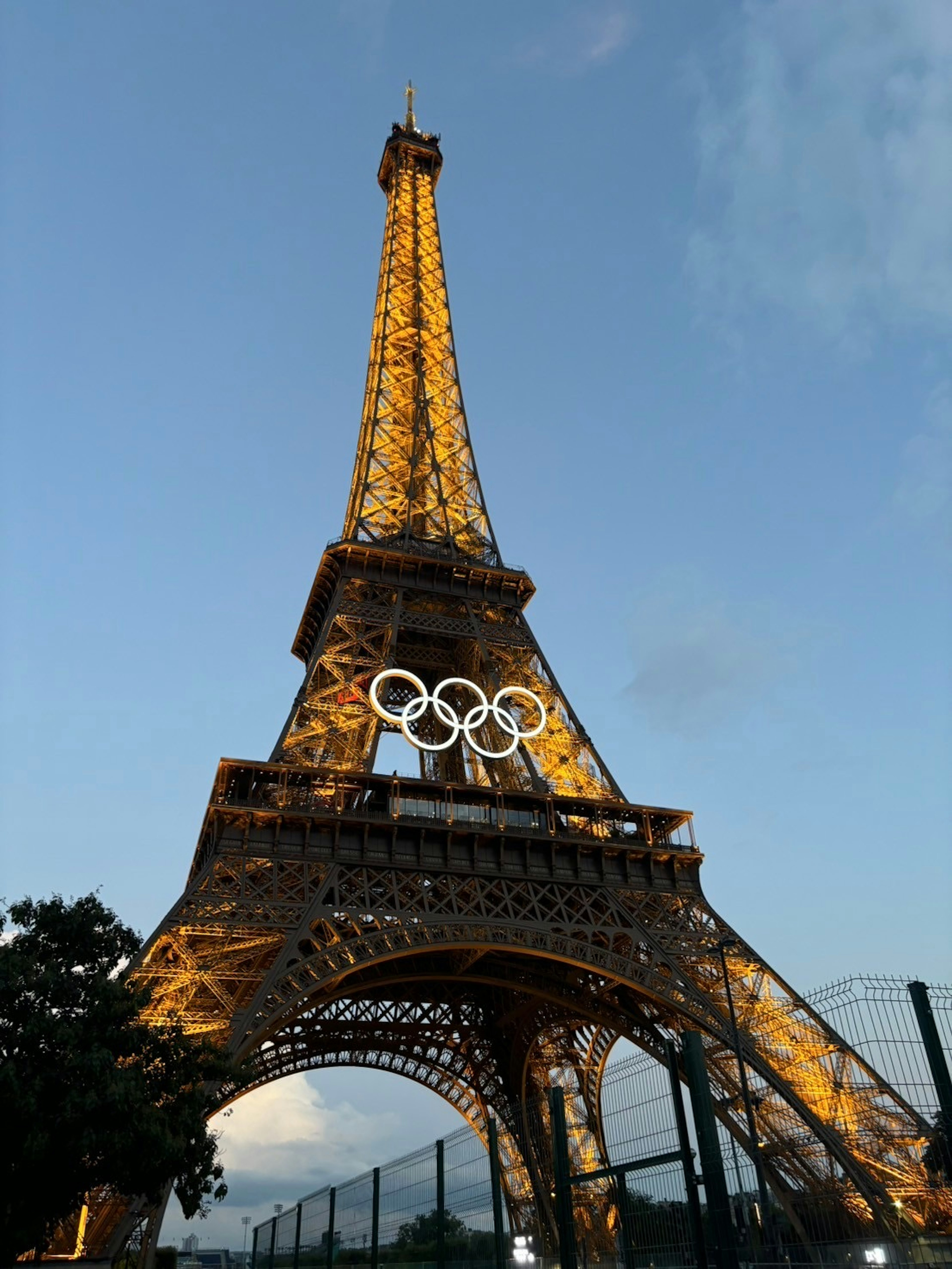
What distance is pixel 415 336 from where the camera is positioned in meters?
56.3

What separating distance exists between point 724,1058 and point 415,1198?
1074 cm

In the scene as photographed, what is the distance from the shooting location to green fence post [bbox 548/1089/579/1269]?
18625 millimetres

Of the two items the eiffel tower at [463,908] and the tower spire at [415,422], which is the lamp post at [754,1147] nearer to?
the eiffel tower at [463,908]

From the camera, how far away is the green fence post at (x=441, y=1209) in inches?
898

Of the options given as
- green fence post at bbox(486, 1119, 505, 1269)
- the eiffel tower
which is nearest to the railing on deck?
the eiffel tower

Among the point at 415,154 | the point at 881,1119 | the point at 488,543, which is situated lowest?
the point at 881,1119

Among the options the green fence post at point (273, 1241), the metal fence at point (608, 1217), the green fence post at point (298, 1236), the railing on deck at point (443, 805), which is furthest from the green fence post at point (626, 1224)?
the green fence post at point (273, 1241)

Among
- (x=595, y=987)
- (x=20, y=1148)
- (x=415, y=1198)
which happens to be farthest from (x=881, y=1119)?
(x=20, y=1148)

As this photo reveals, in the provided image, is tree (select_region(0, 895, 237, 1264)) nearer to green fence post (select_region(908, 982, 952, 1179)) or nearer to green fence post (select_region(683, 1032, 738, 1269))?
green fence post (select_region(683, 1032, 738, 1269))

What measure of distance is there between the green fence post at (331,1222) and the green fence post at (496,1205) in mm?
12169

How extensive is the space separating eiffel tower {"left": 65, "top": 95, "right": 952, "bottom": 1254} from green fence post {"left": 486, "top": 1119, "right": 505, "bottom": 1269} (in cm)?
535

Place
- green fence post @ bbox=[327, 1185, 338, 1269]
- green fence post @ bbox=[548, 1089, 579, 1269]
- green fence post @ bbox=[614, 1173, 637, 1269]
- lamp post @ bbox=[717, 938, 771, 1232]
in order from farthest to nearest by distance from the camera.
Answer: green fence post @ bbox=[327, 1185, 338, 1269] → lamp post @ bbox=[717, 938, 771, 1232] → green fence post @ bbox=[548, 1089, 579, 1269] → green fence post @ bbox=[614, 1173, 637, 1269]

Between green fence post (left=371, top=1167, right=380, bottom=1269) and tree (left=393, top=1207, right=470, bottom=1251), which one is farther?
green fence post (left=371, top=1167, right=380, bottom=1269)

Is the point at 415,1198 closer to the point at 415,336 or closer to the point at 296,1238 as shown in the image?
the point at 296,1238
